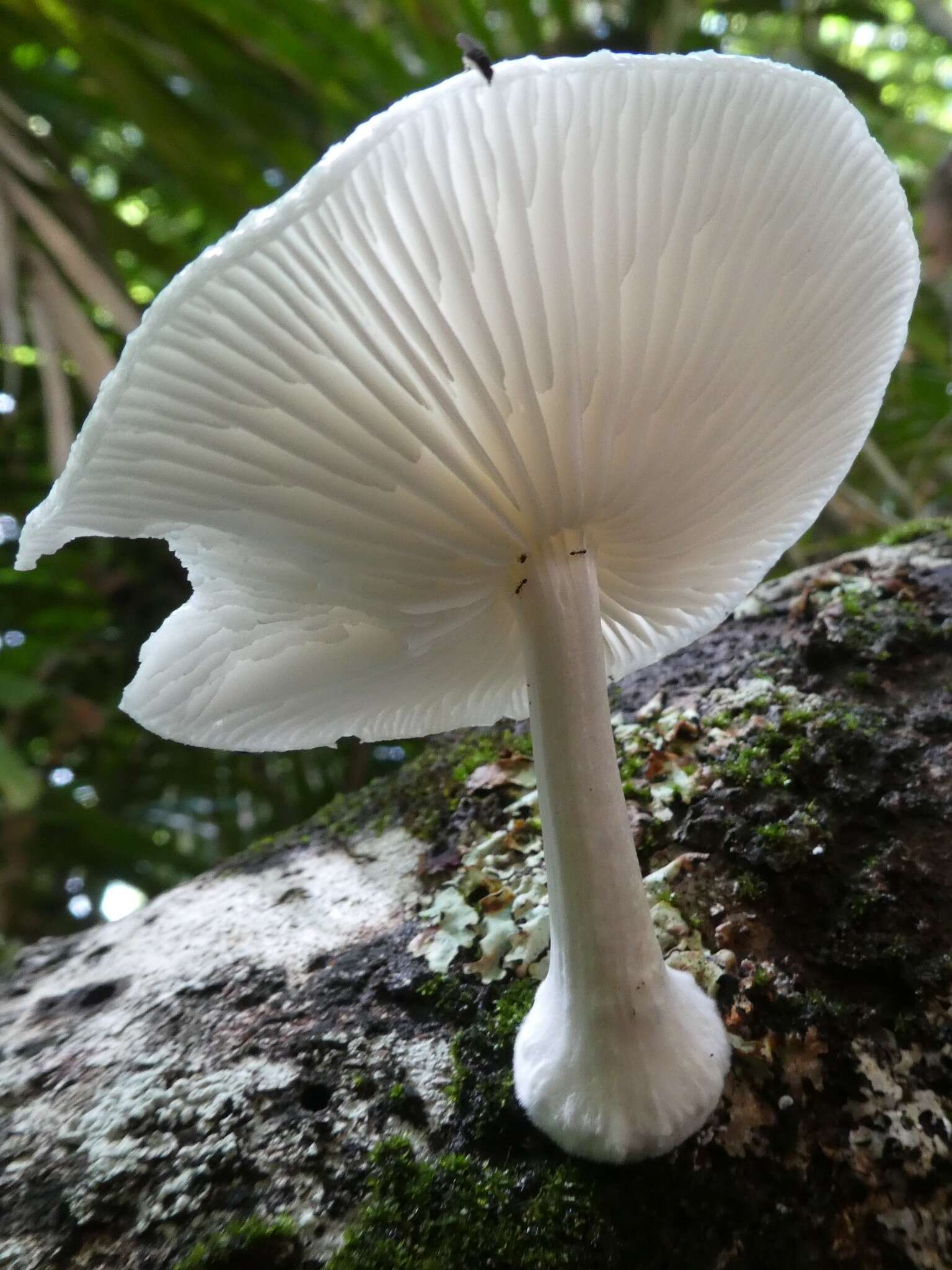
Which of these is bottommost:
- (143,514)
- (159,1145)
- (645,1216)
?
(645,1216)

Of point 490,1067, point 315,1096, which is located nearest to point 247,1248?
point 315,1096

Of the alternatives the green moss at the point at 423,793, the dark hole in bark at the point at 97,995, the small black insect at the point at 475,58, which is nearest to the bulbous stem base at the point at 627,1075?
the green moss at the point at 423,793

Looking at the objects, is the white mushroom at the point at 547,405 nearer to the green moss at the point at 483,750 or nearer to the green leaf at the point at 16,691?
the green moss at the point at 483,750

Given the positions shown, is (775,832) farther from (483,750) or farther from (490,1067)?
(483,750)

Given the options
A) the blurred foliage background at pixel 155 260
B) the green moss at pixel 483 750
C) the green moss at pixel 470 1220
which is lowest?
the green moss at pixel 470 1220

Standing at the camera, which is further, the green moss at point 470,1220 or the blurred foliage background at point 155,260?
Result: the blurred foliage background at point 155,260

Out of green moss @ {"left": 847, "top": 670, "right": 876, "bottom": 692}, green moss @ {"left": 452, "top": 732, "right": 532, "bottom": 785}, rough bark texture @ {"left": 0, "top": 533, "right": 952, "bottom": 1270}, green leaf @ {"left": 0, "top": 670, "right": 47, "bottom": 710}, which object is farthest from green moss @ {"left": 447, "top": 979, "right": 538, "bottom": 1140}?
green leaf @ {"left": 0, "top": 670, "right": 47, "bottom": 710}

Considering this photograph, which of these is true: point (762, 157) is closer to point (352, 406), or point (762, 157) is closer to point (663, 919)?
point (352, 406)

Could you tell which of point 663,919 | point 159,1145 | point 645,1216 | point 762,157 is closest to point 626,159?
point 762,157
